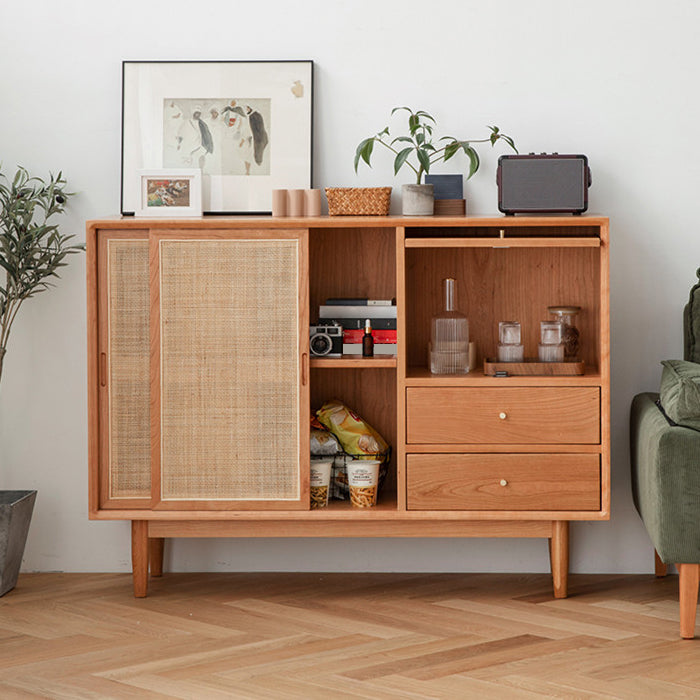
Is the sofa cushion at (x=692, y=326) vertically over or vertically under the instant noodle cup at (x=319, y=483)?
over

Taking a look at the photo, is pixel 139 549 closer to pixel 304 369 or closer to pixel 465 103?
pixel 304 369

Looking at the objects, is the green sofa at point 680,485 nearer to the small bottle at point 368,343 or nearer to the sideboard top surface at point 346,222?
the sideboard top surface at point 346,222

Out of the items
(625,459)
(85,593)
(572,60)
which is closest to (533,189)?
(572,60)

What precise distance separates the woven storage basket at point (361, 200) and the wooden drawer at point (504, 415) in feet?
1.97

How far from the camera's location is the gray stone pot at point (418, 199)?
305 cm

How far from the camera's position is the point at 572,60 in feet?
10.5

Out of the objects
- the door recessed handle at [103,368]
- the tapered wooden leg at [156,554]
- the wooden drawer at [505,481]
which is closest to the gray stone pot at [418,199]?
the wooden drawer at [505,481]

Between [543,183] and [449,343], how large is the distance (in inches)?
23.0

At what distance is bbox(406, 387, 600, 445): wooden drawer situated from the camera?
2.88 m

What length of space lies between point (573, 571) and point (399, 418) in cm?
95

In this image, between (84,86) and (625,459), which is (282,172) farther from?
(625,459)

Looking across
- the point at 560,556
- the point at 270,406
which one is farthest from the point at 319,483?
the point at 560,556

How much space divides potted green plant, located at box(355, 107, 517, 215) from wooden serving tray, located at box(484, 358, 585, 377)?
0.56 meters

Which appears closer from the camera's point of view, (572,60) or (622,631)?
(622,631)
